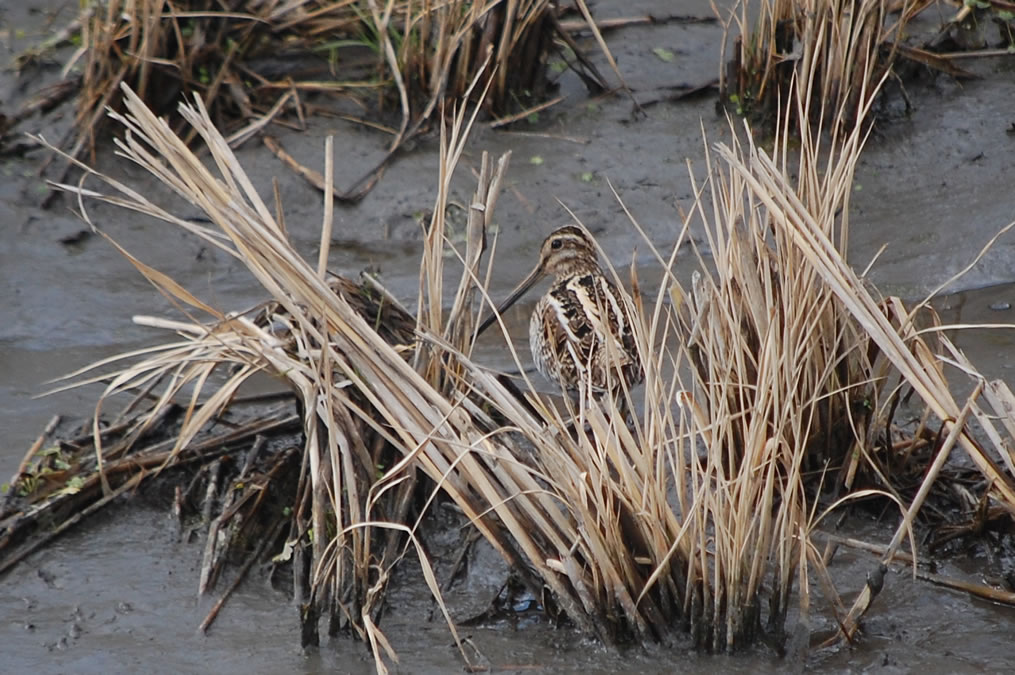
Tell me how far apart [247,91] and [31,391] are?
2063 millimetres

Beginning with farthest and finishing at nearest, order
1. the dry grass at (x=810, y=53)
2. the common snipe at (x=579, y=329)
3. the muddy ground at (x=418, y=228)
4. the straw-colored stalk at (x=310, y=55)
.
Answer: the straw-colored stalk at (x=310, y=55) < the dry grass at (x=810, y=53) < the common snipe at (x=579, y=329) < the muddy ground at (x=418, y=228)

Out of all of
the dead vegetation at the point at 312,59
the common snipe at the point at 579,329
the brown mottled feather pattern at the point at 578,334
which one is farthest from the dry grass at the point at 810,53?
the brown mottled feather pattern at the point at 578,334

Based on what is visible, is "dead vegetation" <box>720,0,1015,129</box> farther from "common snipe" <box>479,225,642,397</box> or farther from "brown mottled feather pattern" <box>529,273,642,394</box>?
"brown mottled feather pattern" <box>529,273,642,394</box>

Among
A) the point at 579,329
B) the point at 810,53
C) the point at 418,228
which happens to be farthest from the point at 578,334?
the point at 810,53

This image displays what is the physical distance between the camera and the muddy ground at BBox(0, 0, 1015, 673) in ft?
13.8

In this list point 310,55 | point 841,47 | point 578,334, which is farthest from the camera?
point 310,55

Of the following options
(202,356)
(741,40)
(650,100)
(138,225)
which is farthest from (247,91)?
(202,356)

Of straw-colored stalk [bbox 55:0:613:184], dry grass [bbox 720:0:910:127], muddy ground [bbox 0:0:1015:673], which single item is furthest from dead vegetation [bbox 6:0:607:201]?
dry grass [bbox 720:0:910:127]

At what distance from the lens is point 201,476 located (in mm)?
4402

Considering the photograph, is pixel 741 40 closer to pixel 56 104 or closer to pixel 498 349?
pixel 498 349

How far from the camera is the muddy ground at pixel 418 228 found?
4207 millimetres

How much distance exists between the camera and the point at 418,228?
6.26 metres

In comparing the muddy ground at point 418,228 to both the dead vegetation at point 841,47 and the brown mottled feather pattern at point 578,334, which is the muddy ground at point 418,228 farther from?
the brown mottled feather pattern at point 578,334

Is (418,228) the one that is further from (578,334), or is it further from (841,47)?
(841,47)
